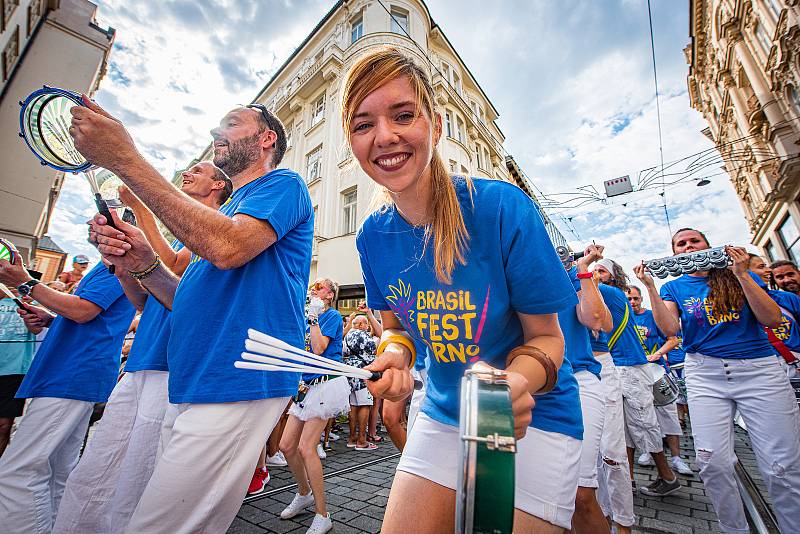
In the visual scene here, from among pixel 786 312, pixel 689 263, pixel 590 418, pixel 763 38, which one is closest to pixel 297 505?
pixel 590 418

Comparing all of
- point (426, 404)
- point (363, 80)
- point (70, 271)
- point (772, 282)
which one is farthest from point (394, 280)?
point (772, 282)

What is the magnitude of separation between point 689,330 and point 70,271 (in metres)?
8.72

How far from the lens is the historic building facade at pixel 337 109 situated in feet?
49.2

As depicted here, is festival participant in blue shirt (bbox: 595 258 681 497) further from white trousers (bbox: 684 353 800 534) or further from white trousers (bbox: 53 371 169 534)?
white trousers (bbox: 53 371 169 534)

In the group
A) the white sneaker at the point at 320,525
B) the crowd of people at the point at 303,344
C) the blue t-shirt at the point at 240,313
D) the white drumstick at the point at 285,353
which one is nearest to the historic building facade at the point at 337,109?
the white sneaker at the point at 320,525

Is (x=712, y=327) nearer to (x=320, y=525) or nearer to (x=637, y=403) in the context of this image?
(x=637, y=403)

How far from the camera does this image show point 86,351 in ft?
8.63

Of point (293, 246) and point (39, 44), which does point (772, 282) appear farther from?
point (39, 44)

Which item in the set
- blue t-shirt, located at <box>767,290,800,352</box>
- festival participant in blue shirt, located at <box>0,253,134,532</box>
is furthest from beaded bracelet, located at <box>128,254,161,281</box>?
blue t-shirt, located at <box>767,290,800,352</box>

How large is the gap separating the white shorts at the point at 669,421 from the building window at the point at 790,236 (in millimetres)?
18360

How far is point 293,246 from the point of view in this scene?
6.01ft

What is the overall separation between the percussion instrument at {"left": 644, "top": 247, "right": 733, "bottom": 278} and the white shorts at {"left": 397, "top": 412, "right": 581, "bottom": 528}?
300 cm

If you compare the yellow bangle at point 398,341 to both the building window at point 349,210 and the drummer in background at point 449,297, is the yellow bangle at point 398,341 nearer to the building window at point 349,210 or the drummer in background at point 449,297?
the drummer in background at point 449,297

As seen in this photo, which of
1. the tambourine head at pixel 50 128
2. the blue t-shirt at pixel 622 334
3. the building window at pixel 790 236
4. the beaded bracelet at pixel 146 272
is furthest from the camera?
the building window at pixel 790 236
